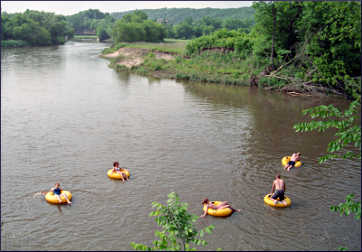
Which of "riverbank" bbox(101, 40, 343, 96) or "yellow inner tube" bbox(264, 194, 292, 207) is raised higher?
"riverbank" bbox(101, 40, 343, 96)

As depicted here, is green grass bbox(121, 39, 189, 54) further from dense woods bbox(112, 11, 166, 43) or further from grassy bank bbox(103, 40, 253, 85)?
dense woods bbox(112, 11, 166, 43)

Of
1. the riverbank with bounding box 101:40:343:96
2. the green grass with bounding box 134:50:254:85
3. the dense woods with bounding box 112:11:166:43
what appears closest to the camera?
the riverbank with bounding box 101:40:343:96

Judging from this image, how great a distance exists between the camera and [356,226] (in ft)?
39.3

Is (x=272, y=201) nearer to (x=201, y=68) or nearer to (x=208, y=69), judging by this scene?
(x=208, y=69)

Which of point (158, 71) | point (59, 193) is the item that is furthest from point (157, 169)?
point (158, 71)

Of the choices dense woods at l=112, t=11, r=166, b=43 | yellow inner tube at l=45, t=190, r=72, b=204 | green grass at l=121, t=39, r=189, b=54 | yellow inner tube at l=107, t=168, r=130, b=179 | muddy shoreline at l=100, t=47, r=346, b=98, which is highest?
dense woods at l=112, t=11, r=166, b=43

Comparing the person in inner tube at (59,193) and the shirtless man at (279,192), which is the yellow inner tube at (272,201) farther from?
the person in inner tube at (59,193)

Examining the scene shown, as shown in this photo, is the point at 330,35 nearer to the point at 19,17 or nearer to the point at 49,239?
the point at 49,239

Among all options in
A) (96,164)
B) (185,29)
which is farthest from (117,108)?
(185,29)

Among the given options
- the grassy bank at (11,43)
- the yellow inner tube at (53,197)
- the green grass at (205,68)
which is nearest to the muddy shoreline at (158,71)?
the green grass at (205,68)

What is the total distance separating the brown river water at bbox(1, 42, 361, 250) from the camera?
11578 mm

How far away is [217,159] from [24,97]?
19.0 m

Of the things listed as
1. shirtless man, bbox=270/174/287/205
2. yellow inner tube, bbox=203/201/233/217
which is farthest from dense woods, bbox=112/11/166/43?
yellow inner tube, bbox=203/201/233/217

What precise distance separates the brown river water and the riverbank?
398 centimetres
